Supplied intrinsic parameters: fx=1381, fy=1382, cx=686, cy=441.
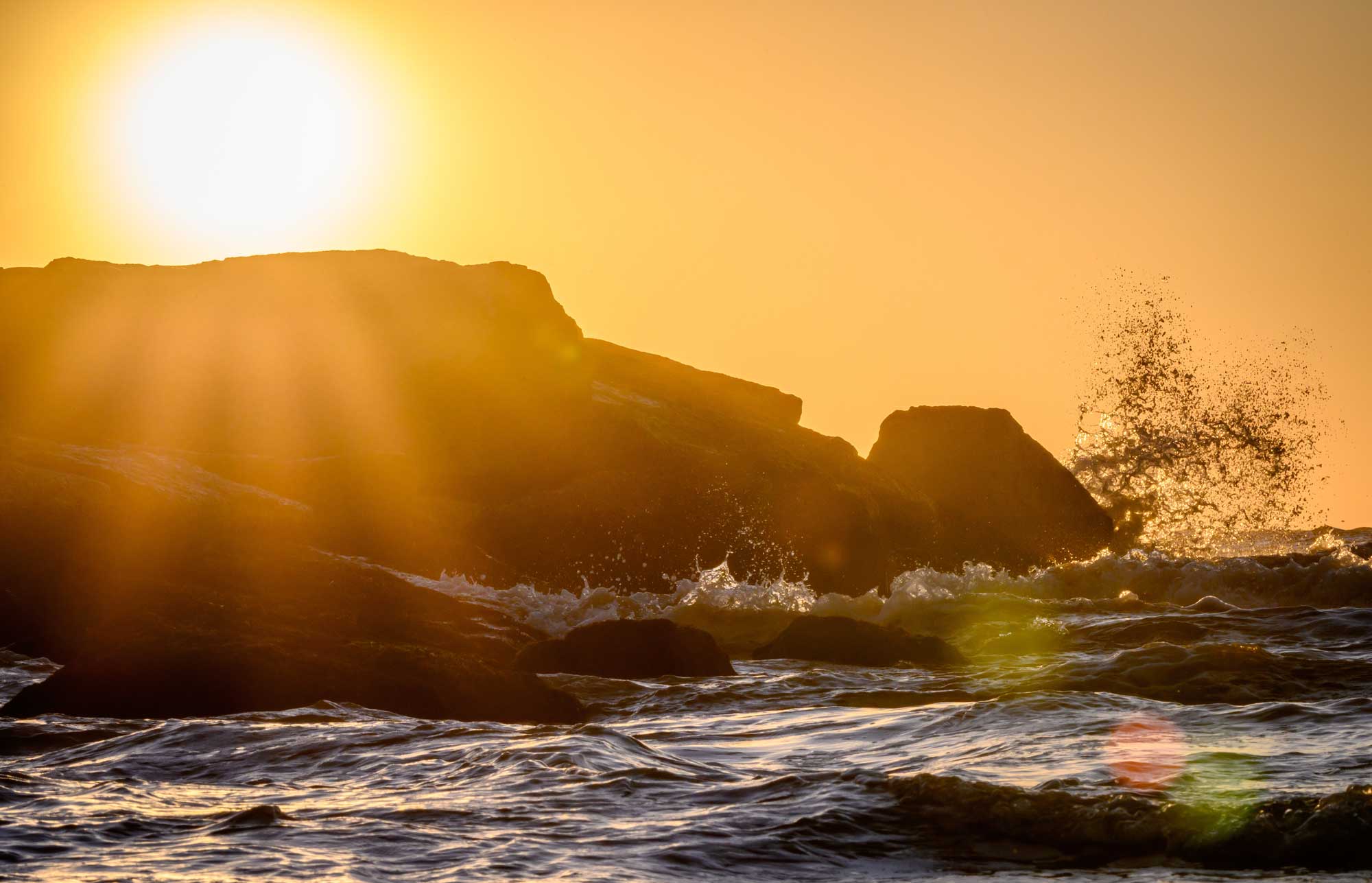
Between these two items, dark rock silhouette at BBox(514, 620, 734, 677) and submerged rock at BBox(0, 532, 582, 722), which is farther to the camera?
dark rock silhouette at BBox(514, 620, 734, 677)

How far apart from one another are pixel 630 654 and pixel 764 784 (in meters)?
6.33

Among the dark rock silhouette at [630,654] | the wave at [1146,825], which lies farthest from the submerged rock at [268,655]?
the wave at [1146,825]

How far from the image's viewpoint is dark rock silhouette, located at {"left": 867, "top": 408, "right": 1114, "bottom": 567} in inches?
1623

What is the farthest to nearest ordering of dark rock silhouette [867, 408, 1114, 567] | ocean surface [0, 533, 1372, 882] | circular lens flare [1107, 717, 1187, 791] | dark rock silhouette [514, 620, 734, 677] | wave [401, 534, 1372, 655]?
dark rock silhouette [867, 408, 1114, 567], wave [401, 534, 1372, 655], dark rock silhouette [514, 620, 734, 677], circular lens flare [1107, 717, 1187, 791], ocean surface [0, 533, 1372, 882]

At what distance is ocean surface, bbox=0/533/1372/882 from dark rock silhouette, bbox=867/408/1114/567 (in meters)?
27.9

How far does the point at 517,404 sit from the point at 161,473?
10.6 meters

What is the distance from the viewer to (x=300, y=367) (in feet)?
122

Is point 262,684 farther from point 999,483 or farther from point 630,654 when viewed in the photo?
point 999,483

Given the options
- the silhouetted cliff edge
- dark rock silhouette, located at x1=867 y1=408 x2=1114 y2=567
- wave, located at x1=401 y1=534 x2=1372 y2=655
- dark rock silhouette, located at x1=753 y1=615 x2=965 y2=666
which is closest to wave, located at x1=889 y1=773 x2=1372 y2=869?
dark rock silhouette, located at x1=753 y1=615 x2=965 y2=666

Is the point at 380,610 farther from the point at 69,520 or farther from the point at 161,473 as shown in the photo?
the point at 161,473

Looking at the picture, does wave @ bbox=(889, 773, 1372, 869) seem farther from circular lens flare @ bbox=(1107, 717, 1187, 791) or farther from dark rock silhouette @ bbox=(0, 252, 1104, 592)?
dark rock silhouette @ bbox=(0, 252, 1104, 592)

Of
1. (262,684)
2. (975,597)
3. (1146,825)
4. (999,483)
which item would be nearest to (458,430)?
(999,483)

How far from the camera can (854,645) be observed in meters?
15.2

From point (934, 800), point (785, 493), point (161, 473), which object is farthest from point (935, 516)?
point (934, 800)
